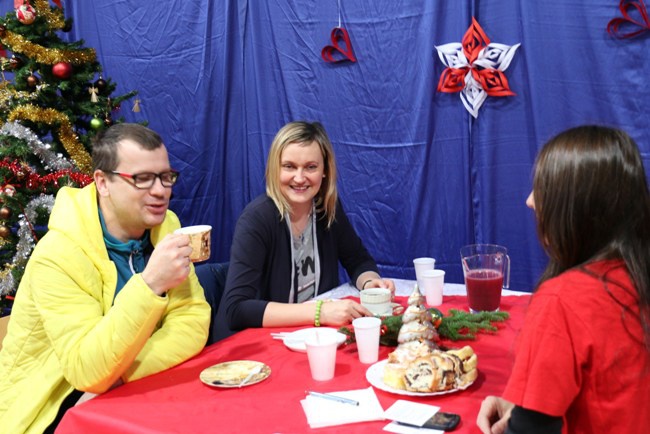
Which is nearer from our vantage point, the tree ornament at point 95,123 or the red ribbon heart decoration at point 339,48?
the tree ornament at point 95,123

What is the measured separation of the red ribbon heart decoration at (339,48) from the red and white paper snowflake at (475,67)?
59cm

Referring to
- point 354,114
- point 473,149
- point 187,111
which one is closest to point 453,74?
point 473,149

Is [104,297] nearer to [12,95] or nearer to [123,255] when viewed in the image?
[123,255]

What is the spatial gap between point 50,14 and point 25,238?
1.33 metres

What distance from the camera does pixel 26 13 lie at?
3.32 m

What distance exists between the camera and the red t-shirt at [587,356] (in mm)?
1006

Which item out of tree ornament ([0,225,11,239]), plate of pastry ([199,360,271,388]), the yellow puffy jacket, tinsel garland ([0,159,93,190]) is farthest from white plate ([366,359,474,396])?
tree ornament ([0,225,11,239])

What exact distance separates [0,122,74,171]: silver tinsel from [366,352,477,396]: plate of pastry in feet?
8.94

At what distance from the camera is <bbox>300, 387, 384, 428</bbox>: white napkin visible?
1.21 metres

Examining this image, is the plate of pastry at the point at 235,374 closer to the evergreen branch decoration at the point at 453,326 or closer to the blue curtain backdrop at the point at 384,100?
the evergreen branch decoration at the point at 453,326

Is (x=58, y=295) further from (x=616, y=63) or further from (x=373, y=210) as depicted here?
(x=616, y=63)

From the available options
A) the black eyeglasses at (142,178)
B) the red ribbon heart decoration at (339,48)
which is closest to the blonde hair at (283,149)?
the black eyeglasses at (142,178)

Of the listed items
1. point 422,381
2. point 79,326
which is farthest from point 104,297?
point 422,381

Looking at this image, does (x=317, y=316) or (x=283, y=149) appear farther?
(x=283, y=149)
